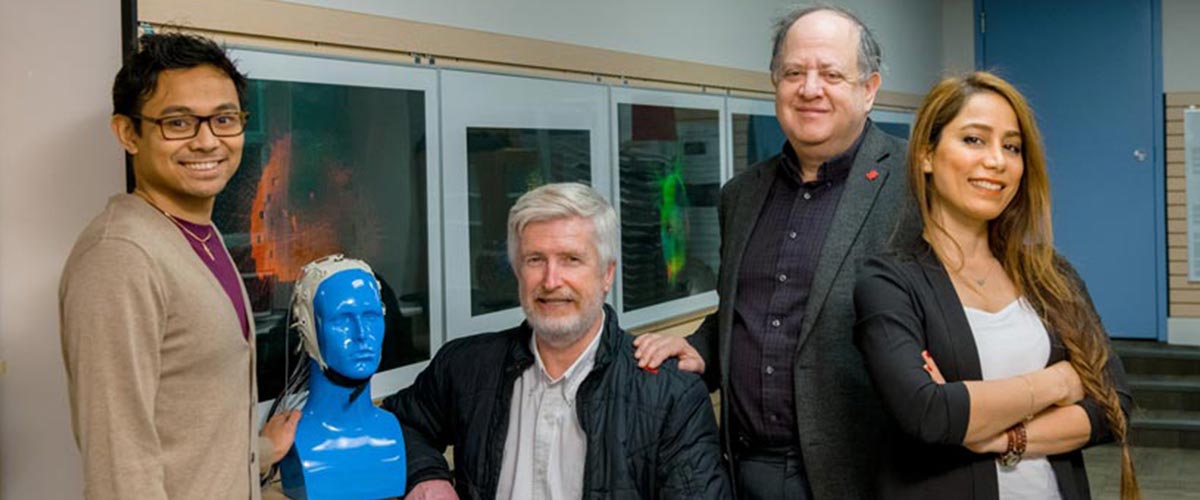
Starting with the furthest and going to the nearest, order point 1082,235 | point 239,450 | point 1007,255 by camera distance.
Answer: point 1082,235 → point 1007,255 → point 239,450

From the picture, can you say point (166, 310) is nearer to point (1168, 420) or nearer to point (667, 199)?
point (667, 199)

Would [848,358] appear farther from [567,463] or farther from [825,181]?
[567,463]

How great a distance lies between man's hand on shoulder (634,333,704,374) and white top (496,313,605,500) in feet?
0.33

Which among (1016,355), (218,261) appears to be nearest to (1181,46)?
(1016,355)

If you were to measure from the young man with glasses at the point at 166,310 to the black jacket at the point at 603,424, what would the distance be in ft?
1.79

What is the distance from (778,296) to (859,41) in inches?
23.4

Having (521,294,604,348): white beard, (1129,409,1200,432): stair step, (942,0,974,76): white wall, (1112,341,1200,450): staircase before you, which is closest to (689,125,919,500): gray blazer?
(521,294,604,348): white beard

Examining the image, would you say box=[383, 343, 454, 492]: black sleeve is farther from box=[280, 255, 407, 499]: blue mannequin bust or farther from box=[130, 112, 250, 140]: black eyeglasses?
box=[130, 112, 250, 140]: black eyeglasses

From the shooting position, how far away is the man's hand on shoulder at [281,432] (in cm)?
246

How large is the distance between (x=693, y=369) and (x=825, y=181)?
519mm

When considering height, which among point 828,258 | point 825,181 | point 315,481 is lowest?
point 315,481

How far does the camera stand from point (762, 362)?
2.71 m

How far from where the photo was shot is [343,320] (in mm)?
2475

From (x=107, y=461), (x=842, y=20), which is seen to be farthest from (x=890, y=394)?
(x=107, y=461)
